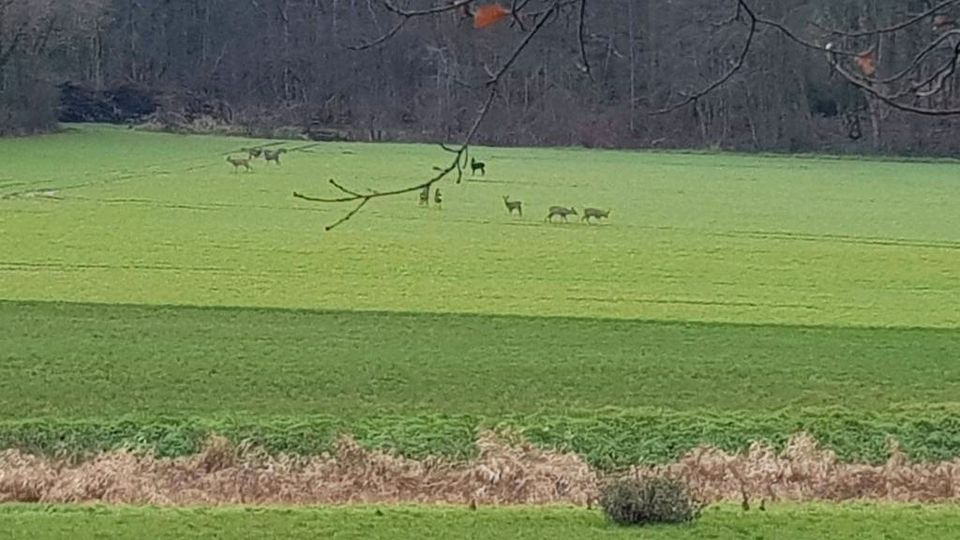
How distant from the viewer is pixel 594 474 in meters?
11.5

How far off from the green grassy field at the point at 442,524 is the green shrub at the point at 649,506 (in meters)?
0.08

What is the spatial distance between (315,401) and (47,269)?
895 cm

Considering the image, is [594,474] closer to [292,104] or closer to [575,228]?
[575,228]

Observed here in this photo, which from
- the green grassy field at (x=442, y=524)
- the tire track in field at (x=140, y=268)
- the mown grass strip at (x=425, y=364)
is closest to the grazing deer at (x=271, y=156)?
the tire track in field at (x=140, y=268)

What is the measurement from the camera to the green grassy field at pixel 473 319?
13.3m

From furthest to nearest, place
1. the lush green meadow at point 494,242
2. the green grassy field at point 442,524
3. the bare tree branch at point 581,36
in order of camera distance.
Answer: the lush green meadow at point 494,242 < the green grassy field at point 442,524 < the bare tree branch at point 581,36

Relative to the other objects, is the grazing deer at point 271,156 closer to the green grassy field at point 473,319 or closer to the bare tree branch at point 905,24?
the green grassy field at point 473,319

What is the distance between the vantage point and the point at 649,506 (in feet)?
26.9

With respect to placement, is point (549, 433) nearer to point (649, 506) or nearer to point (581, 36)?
point (649, 506)

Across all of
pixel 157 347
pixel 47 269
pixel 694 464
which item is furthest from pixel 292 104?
pixel 694 464

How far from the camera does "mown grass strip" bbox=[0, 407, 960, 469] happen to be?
12.2m

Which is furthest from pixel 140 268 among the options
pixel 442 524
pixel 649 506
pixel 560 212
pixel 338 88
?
pixel 338 88

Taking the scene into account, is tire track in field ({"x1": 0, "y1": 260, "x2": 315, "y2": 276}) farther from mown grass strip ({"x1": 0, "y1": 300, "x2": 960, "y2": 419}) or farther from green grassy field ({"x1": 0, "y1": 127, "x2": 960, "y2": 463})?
mown grass strip ({"x1": 0, "y1": 300, "x2": 960, "y2": 419})

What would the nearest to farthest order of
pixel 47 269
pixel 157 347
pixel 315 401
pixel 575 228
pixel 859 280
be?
1. pixel 315 401
2. pixel 157 347
3. pixel 47 269
4. pixel 859 280
5. pixel 575 228
